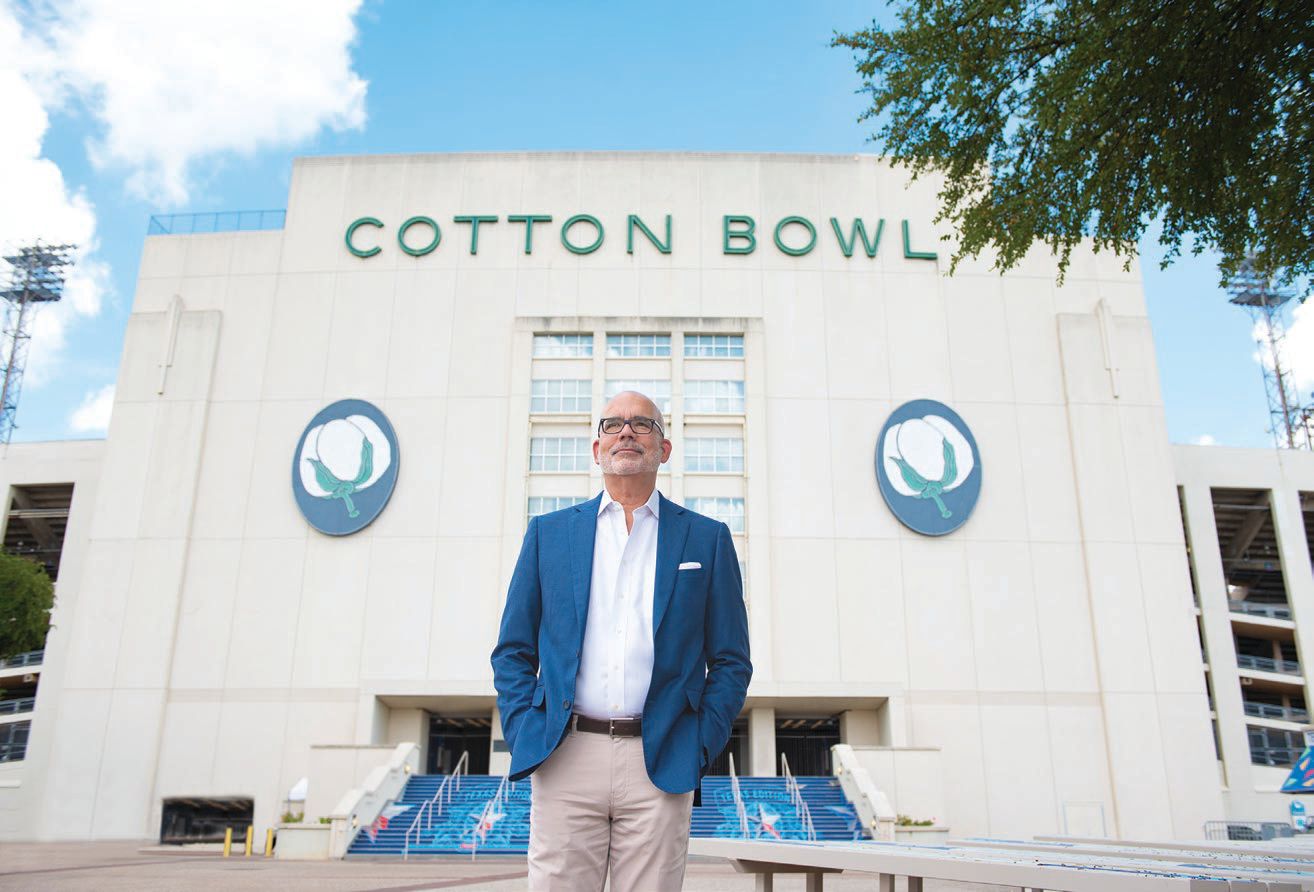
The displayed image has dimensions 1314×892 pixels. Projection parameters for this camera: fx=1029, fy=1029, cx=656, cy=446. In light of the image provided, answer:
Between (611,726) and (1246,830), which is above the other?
(611,726)

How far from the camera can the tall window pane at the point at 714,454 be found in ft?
105

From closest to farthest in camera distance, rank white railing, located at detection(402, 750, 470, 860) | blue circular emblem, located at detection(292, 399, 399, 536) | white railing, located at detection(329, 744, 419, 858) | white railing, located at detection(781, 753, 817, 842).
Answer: white railing, located at detection(329, 744, 419, 858)
white railing, located at detection(402, 750, 470, 860)
white railing, located at detection(781, 753, 817, 842)
blue circular emblem, located at detection(292, 399, 399, 536)

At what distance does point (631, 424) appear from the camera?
3770 millimetres

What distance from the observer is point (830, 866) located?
179 inches

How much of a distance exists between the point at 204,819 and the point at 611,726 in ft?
102

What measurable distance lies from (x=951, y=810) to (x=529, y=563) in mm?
28393

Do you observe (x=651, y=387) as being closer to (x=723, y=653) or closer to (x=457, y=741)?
(x=457, y=741)

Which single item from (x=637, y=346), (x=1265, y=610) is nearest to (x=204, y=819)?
(x=637, y=346)

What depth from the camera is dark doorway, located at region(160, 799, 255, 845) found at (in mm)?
29053

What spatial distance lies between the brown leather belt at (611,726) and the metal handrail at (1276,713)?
42532 mm

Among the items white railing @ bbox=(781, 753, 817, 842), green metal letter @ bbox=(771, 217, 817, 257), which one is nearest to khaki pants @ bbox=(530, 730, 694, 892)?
white railing @ bbox=(781, 753, 817, 842)

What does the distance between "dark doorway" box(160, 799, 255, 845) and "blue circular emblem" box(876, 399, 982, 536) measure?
68.6 feet

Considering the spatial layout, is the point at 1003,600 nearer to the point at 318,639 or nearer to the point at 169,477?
the point at 318,639

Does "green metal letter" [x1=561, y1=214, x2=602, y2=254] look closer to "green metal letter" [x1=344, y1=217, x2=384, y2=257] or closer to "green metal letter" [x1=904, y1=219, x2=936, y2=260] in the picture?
"green metal letter" [x1=344, y1=217, x2=384, y2=257]
